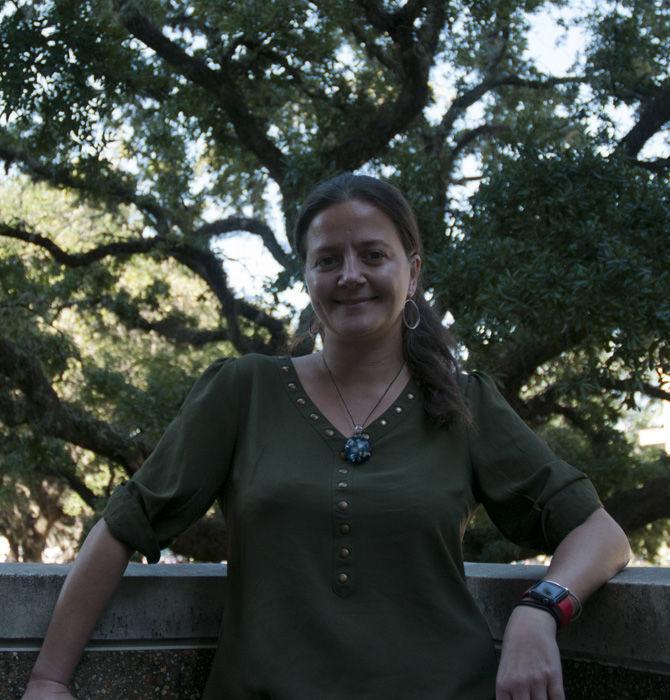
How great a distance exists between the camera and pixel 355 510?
6.74 feet

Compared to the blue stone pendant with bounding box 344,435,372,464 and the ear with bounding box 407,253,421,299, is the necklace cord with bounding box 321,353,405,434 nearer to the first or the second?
the blue stone pendant with bounding box 344,435,372,464

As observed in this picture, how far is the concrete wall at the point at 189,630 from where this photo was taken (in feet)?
6.93

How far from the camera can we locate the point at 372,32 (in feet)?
28.3

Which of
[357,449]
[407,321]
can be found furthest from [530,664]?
[407,321]

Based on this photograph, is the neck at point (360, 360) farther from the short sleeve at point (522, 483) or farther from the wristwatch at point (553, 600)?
the wristwatch at point (553, 600)

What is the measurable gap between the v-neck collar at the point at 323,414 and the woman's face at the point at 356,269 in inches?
5.8

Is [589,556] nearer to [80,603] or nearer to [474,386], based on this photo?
[474,386]

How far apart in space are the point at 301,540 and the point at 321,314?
1.82ft

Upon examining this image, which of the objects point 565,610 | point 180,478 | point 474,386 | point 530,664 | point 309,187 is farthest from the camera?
point 309,187

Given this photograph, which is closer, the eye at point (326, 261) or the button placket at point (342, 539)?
the button placket at point (342, 539)

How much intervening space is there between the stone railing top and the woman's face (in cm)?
66

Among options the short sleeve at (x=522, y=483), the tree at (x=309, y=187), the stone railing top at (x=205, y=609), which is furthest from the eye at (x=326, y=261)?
the tree at (x=309, y=187)

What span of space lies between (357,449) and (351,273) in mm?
396

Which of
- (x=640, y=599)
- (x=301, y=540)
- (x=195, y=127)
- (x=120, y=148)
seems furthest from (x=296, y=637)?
(x=120, y=148)
